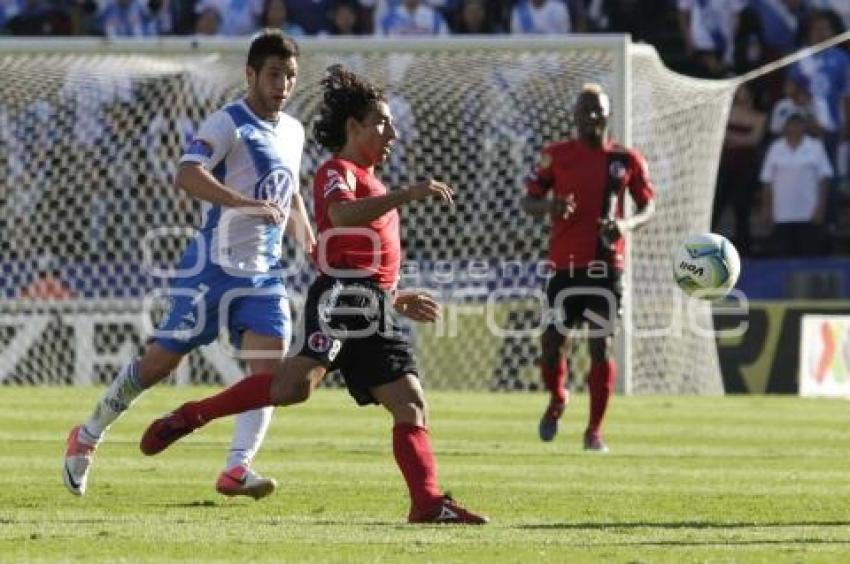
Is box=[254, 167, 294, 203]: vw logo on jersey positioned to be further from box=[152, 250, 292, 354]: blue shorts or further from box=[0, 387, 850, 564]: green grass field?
box=[0, 387, 850, 564]: green grass field

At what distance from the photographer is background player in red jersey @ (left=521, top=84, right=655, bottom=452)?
1342 centimetres

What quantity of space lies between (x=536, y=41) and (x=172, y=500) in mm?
10575

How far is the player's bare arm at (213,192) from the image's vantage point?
9.29 meters

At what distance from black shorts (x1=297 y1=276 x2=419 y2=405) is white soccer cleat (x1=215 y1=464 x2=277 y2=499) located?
95 cm

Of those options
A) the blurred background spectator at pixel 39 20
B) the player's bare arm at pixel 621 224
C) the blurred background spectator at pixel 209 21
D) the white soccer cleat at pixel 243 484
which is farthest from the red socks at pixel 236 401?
the blurred background spectator at pixel 39 20

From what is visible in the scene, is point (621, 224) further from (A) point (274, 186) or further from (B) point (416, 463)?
(B) point (416, 463)

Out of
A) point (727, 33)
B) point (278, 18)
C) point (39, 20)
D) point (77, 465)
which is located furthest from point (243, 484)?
point (39, 20)

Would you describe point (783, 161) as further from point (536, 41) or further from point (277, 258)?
point (277, 258)

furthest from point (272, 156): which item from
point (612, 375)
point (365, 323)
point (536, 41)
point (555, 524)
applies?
point (536, 41)

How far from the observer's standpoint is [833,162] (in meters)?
23.8

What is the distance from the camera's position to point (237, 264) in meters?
9.68

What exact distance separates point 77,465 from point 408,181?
39.1 ft

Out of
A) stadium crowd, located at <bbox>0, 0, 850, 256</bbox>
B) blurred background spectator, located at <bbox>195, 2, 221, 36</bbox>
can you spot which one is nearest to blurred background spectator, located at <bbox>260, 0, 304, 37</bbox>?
stadium crowd, located at <bbox>0, 0, 850, 256</bbox>

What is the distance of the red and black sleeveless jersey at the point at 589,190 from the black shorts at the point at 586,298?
0.27 feet
